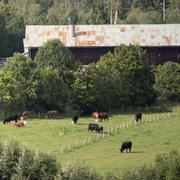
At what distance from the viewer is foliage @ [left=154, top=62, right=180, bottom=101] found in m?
76.2

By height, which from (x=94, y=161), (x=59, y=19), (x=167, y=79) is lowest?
(x=94, y=161)

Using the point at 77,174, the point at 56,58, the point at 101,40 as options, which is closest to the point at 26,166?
the point at 77,174

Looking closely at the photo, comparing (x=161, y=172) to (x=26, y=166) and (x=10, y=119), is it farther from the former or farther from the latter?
(x=10, y=119)

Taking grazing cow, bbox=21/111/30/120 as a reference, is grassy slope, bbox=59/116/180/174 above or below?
below

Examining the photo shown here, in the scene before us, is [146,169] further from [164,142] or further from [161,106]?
[161,106]

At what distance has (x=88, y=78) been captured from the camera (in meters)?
72.2

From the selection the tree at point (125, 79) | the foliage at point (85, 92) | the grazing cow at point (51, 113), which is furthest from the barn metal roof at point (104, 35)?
the grazing cow at point (51, 113)

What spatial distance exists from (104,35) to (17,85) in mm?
26005

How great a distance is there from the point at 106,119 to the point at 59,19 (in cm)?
6568

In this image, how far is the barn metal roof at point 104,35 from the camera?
303ft

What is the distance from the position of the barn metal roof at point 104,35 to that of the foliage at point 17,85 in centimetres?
1941

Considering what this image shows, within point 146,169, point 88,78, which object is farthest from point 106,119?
point 146,169

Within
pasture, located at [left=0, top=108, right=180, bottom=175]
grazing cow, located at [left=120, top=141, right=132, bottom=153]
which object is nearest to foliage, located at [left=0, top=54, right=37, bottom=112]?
pasture, located at [left=0, top=108, right=180, bottom=175]

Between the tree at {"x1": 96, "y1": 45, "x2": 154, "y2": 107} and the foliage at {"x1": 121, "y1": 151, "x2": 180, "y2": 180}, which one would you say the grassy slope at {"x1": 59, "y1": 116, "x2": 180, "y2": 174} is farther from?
the tree at {"x1": 96, "y1": 45, "x2": 154, "y2": 107}
